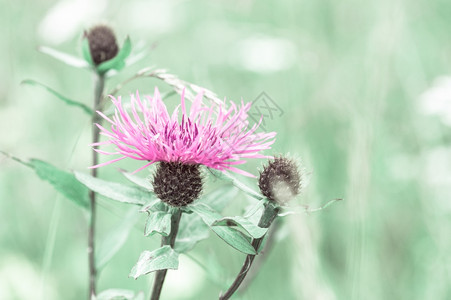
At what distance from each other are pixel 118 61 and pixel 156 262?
19.8 inches

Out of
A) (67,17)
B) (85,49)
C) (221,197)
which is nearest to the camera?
(221,197)

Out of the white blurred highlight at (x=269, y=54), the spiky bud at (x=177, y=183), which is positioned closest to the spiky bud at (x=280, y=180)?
the spiky bud at (x=177, y=183)

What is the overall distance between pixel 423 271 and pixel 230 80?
1432 mm

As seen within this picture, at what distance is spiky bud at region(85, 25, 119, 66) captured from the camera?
3.67 feet

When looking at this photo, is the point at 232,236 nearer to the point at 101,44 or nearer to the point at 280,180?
the point at 280,180

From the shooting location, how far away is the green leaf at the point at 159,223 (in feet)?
2.42

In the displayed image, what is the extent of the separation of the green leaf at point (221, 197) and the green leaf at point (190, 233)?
41 millimetres

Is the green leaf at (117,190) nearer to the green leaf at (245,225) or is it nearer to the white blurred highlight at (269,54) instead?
the green leaf at (245,225)

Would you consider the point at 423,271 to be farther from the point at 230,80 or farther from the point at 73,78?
the point at 73,78

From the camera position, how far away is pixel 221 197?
0.96 meters

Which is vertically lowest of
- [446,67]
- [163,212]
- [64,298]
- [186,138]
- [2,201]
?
[64,298]

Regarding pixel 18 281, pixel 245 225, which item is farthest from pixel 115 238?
pixel 18 281

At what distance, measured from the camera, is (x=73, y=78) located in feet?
8.81

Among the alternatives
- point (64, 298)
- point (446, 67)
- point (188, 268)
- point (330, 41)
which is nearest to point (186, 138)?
point (188, 268)
